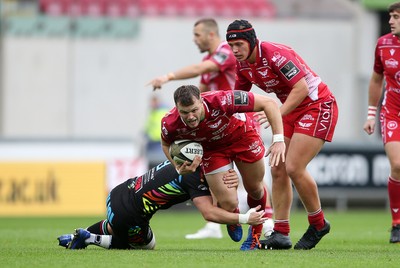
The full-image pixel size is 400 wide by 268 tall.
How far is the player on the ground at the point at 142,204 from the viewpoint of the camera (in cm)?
860

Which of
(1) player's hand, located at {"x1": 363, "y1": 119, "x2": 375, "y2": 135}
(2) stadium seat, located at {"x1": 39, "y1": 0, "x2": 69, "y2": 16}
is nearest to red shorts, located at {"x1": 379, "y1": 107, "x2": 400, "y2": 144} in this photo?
(1) player's hand, located at {"x1": 363, "y1": 119, "x2": 375, "y2": 135}

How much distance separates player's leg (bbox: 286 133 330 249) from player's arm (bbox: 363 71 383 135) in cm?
140

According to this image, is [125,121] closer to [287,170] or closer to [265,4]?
[265,4]

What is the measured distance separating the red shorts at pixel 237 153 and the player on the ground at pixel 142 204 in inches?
4.3

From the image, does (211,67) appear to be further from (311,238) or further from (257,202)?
(311,238)

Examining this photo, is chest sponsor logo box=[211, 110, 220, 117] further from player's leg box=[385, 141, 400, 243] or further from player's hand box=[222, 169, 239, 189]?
player's leg box=[385, 141, 400, 243]

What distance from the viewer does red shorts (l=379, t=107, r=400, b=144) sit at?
9849 mm

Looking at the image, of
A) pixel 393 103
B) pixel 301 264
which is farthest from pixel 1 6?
pixel 301 264

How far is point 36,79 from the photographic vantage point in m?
21.7

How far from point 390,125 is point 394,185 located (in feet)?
2.05

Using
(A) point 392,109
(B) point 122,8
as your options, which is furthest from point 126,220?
(B) point 122,8

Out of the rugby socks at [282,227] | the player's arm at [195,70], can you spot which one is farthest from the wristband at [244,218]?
the player's arm at [195,70]

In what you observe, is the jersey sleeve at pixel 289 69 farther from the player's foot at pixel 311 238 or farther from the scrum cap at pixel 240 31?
the player's foot at pixel 311 238

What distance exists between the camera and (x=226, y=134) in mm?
8617
